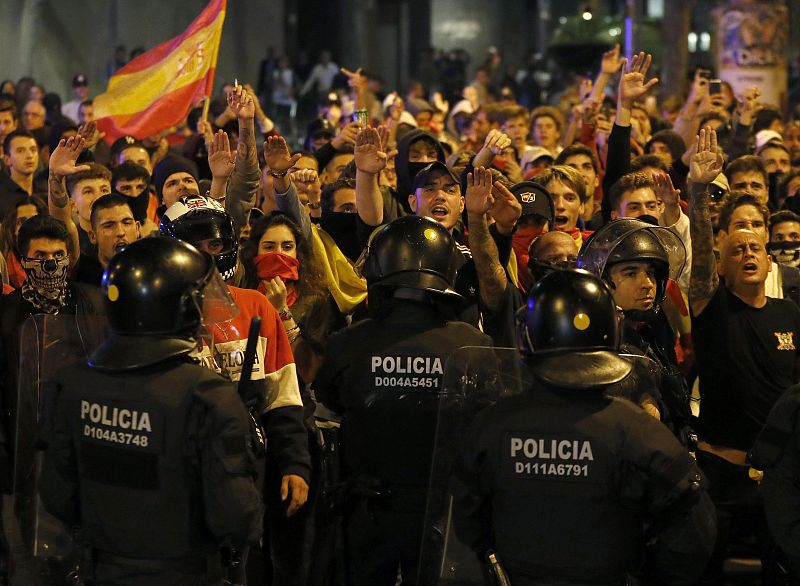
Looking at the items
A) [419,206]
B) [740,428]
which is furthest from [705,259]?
[419,206]

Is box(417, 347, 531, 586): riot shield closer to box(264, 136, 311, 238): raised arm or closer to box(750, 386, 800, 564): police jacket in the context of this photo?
box(750, 386, 800, 564): police jacket

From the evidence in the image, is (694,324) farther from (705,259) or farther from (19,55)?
(19,55)

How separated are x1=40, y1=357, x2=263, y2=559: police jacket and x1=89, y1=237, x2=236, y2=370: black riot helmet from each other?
0.06m

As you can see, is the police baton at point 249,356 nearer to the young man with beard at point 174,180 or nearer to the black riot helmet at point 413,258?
the black riot helmet at point 413,258

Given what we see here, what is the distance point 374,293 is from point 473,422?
46.1 inches

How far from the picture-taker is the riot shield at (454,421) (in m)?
3.95

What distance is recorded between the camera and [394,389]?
463 cm

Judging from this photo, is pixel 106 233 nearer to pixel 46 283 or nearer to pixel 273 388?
pixel 46 283

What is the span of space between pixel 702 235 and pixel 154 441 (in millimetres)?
3151

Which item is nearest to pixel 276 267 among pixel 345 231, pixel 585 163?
pixel 345 231

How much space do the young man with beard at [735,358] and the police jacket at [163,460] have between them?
2721 mm

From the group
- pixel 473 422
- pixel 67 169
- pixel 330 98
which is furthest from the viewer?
pixel 330 98

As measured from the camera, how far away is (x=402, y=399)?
4641 millimetres

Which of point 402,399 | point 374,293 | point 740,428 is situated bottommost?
point 740,428
